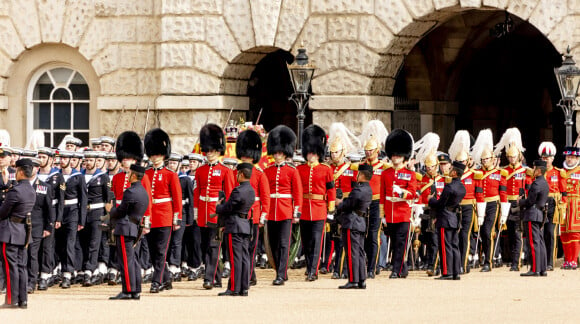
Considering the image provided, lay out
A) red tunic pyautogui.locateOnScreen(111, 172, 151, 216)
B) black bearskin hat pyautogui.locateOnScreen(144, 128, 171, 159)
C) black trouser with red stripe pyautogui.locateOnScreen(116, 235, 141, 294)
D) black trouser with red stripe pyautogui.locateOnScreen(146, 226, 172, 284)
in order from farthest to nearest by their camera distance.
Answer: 1. black bearskin hat pyautogui.locateOnScreen(144, 128, 171, 159)
2. black trouser with red stripe pyautogui.locateOnScreen(146, 226, 172, 284)
3. red tunic pyautogui.locateOnScreen(111, 172, 151, 216)
4. black trouser with red stripe pyautogui.locateOnScreen(116, 235, 141, 294)

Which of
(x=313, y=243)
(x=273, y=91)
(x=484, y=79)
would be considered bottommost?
(x=313, y=243)

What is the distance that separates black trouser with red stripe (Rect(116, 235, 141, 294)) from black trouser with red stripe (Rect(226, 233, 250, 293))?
3.01 ft

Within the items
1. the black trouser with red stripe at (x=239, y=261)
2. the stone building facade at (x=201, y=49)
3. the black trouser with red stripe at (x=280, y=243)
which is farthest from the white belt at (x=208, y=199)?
the stone building facade at (x=201, y=49)

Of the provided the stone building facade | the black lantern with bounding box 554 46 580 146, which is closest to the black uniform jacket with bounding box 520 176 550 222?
the black lantern with bounding box 554 46 580 146

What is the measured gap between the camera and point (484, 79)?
26078 millimetres

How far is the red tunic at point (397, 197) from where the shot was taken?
1628 cm

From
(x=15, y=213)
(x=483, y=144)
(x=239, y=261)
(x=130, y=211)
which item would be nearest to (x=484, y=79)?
(x=483, y=144)

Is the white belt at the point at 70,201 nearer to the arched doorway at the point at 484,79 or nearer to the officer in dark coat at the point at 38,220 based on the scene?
the officer in dark coat at the point at 38,220

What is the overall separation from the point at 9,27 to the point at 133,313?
9785 millimetres

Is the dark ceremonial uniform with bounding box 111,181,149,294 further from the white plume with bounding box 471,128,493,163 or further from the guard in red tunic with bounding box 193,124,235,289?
the white plume with bounding box 471,128,493,163

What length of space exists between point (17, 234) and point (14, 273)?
34cm

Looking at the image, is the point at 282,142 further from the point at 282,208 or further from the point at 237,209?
the point at 237,209

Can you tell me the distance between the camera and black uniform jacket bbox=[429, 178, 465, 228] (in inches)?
637

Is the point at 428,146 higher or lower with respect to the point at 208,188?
higher
